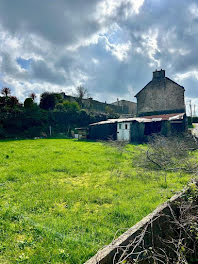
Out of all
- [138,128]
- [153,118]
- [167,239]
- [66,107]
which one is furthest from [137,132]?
[167,239]

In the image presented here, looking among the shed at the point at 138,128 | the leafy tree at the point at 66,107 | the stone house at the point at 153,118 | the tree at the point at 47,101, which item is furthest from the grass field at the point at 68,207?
the tree at the point at 47,101

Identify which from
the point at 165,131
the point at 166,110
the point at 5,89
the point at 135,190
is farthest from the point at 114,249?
the point at 166,110

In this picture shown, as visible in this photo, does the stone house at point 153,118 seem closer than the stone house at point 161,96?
Yes

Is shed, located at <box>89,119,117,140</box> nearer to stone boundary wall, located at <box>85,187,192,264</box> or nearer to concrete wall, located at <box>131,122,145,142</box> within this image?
concrete wall, located at <box>131,122,145,142</box>

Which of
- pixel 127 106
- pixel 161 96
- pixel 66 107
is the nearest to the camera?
pixel 66 107

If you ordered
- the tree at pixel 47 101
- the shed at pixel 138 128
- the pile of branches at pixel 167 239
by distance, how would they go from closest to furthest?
the pile of branches at pixel 167 239 → the shed at pixel 138 128 → the tree at pixel 47 101

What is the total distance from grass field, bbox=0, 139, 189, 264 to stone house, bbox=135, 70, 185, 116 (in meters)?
24.0

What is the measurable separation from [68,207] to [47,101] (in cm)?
2436

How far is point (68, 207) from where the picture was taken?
11.7ft

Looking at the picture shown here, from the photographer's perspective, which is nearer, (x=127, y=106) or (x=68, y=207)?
(x=68, y=207)

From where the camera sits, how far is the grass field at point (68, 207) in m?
2.35

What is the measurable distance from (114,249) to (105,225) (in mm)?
1370

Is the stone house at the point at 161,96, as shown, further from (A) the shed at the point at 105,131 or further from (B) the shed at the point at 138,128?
(A) the shed at the point at 105,131

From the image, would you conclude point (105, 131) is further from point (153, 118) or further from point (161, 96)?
point (161, 96)
